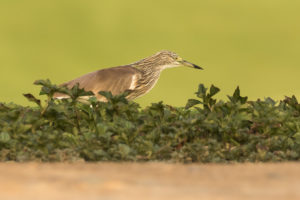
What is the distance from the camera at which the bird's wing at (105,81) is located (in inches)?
436

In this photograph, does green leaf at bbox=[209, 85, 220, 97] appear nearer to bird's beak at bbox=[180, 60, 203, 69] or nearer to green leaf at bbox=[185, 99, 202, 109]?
green leaf at bbox=[185, 99, 202, 109]

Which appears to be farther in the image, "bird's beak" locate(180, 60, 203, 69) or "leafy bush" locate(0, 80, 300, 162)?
"bird's beak" locate(180, 60, 203, 69)

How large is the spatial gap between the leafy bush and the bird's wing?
220cm

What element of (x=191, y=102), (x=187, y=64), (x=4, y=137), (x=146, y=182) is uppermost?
(x=187, y=64)

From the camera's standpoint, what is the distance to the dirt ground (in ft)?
15.6

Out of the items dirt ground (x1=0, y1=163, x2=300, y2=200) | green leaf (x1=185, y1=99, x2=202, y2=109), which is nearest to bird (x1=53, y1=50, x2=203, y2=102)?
green leaf (x1=185, y1=99, x2=202, y2=109)

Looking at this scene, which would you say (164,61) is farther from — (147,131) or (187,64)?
(147,131)

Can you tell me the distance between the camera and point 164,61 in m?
13.1

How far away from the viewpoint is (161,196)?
4.67m

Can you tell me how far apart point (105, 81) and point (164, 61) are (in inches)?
90.9

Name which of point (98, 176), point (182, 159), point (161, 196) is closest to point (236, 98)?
point (182, 159)

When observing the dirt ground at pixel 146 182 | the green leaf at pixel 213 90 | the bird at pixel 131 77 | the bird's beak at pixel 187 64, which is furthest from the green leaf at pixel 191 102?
the bird's beak at pixel 187 64

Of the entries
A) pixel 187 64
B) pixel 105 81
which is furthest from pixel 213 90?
pixel 187 64

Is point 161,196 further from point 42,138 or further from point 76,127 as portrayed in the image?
point 76,127
